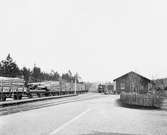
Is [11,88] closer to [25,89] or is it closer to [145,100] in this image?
[25,89]

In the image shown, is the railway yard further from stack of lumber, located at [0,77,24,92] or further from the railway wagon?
stack of lumber, located at [0,77,24,92]

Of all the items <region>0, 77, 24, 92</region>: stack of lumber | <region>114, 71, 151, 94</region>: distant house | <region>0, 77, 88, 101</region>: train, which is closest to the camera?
<region>0, 77, 24, 92</region>: stack of lumber

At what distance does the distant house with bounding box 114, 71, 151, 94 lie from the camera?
56.9 metres

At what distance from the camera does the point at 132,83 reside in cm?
6309

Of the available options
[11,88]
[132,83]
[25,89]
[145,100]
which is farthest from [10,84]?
[132,83]

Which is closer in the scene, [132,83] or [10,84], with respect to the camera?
[10,84]

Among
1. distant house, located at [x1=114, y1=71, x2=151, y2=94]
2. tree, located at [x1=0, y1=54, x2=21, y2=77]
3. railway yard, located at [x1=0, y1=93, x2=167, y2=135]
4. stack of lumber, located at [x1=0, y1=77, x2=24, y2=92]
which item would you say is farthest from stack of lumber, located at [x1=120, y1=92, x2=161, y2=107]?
tree, located at [x1=0, y1=54, x2=21, y2=77]

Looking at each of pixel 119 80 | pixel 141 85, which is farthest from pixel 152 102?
pixel 119 80

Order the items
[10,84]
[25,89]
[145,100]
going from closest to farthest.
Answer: [145,100] → [10,84] → [25,89]

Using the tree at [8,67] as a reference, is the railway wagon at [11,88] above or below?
below

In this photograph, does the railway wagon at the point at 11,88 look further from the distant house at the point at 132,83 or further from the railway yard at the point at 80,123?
the distant house at the point at 132,83

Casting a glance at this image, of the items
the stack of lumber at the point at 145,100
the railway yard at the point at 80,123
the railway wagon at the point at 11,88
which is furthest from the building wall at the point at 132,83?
the railway yard at the point at 80,123

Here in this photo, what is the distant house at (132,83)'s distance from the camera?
56.9m

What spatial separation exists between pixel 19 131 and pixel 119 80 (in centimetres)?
6709
